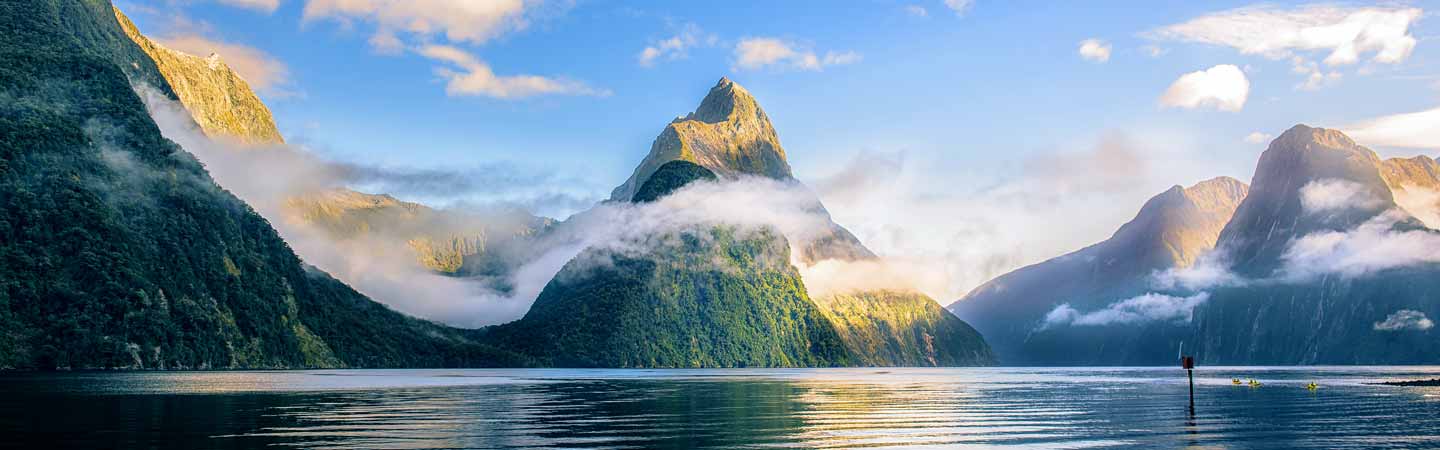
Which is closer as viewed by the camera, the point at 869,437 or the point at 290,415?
the point at 869,437

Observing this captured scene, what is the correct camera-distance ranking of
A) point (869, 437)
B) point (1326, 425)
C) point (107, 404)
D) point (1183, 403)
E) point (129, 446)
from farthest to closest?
1. point (1183, 403)
2. point (107, 404)
3. point (1326, 425)
4. point (869, 437)
5. point (129, 446)

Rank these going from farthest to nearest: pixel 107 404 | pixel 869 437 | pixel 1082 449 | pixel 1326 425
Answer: pixel 107 404 → pixel 1326 425 → pixel 869 437 → pixel 1082 449

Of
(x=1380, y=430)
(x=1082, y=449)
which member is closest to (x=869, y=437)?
(x=1082, y=449)

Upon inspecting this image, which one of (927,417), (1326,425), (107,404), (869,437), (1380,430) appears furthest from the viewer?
(107,404)

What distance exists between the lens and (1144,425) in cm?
5966

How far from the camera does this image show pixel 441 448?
140 ft

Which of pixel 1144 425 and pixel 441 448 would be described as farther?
pixel 1144 425

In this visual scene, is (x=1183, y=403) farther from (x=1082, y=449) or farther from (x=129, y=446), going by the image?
(x=129, y=446)

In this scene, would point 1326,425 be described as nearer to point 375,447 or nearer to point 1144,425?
point 1144,425

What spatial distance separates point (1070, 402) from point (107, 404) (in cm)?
7307

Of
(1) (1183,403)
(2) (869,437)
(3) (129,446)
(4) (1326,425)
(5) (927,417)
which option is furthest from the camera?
(1) (1183,403)

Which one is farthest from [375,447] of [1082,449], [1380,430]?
[1380,430]

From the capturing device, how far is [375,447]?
43.3 metres

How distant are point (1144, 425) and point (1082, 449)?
16664mm
